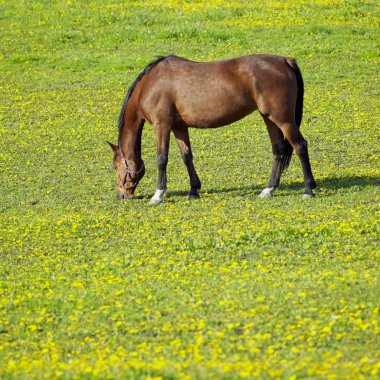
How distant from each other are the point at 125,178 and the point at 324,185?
324cm

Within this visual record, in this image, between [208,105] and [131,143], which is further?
[131,143]

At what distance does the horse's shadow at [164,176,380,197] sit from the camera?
14.1m

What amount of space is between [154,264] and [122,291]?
3.85 ft

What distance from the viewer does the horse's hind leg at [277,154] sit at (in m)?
13.7

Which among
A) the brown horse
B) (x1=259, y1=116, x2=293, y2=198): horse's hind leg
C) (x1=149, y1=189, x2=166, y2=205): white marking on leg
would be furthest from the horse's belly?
(x1=149, y1=189, x2=166, y2=205): white marking on leg

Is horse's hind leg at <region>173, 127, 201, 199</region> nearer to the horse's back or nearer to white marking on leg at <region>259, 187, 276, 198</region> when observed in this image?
the horse's back

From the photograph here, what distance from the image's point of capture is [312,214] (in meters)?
12.2

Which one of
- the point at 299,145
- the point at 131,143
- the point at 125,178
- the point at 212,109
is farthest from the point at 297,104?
the point at 125,178

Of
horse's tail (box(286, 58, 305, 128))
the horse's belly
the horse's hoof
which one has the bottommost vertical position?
the horse's hoof

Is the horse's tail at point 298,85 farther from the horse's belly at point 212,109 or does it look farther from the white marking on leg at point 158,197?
the white marking on leg at point 158,197

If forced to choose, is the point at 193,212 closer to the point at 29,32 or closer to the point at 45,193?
the point at 45,193

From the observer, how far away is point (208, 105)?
1364cm

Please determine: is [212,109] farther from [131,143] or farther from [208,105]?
[131,143]

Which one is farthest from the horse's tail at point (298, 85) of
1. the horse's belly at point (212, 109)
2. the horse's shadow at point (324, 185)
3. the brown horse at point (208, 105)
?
the horse's shadow at point (324, 185)
